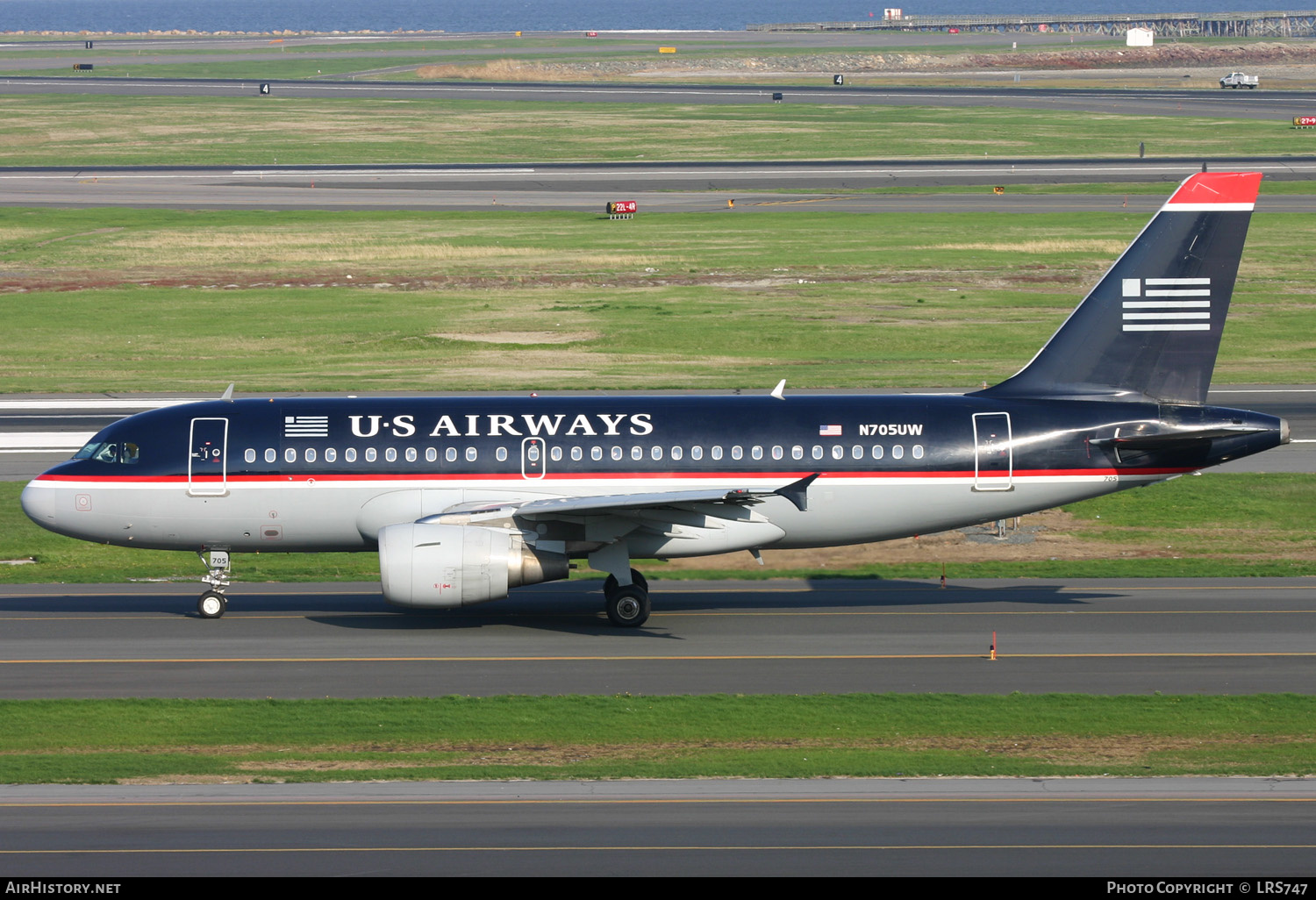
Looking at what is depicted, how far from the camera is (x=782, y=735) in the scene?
24.9 metres

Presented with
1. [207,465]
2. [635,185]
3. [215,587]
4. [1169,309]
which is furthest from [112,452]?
[635,185]

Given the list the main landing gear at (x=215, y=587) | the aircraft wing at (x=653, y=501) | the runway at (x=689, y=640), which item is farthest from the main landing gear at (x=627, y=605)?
the main landing gear at (x=215, y=587)

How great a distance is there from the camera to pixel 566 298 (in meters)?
74.9

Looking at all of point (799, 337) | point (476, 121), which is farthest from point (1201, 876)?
point (476, 121)

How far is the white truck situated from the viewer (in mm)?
167500

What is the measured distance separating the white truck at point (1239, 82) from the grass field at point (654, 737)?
158099 millimetres

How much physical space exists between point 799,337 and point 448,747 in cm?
4452

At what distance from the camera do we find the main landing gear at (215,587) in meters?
32.6

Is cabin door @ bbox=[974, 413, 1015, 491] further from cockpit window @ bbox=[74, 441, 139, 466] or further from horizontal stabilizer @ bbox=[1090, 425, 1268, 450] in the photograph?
cockpit window @ bbox=[74, 441, 139, 466]

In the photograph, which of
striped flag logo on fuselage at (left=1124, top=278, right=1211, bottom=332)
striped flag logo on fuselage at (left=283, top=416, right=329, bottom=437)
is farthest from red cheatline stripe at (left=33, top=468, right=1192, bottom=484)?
striped flag logo on fuselage at (left=1124, top=278, right=1211, bottom=332)

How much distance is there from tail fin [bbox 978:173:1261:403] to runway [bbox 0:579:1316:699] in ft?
17.0

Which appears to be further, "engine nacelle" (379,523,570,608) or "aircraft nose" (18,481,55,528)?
"aircraft nose" (18,481,55,528)

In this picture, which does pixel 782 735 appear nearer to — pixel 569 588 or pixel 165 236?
pixel 569 588

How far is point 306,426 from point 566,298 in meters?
43.4
